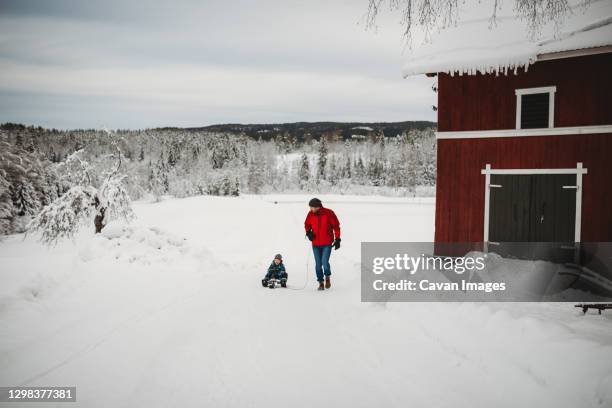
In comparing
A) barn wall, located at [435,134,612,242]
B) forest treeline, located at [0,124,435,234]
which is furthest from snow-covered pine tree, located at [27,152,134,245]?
barn wall, located at [435,134,612,242]

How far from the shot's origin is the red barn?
8906mm

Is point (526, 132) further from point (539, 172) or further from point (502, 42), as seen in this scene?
point (502, 42)

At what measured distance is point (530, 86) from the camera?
9.52m

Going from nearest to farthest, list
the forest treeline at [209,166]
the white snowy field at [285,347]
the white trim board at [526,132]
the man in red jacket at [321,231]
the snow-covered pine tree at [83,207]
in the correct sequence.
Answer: the white snowy field at [285,347] → the man in red jacket at [321,231] → the white trim board at [526,132] → the snow-covered pine tree at [83,207] → the forest treeline at [209,166]

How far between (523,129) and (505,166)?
0.96 metres

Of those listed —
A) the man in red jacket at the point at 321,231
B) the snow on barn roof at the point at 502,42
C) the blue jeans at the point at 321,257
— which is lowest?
the blue jeans at the point at 321,257

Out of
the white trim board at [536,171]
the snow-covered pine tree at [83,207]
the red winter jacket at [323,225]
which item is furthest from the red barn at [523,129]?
the snow-covered pine tree at [83,207]

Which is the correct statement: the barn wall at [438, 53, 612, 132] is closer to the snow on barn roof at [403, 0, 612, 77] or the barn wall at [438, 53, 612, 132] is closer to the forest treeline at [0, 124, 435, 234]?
the snow on barn roof at [403, 0, 612, 77]

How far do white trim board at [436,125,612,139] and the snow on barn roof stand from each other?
1.48 m

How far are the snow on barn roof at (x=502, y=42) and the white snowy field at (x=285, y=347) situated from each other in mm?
5708

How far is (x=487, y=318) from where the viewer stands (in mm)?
5348

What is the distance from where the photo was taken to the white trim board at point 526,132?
893cm

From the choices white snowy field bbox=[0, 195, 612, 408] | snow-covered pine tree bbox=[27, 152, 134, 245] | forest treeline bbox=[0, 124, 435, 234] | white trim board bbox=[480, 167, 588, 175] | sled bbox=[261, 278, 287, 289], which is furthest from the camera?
forest treeline bbox=[0, 124, 435, 234]

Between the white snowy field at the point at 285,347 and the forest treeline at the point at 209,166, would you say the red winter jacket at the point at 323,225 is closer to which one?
the white snowy field at the point at 285,347
